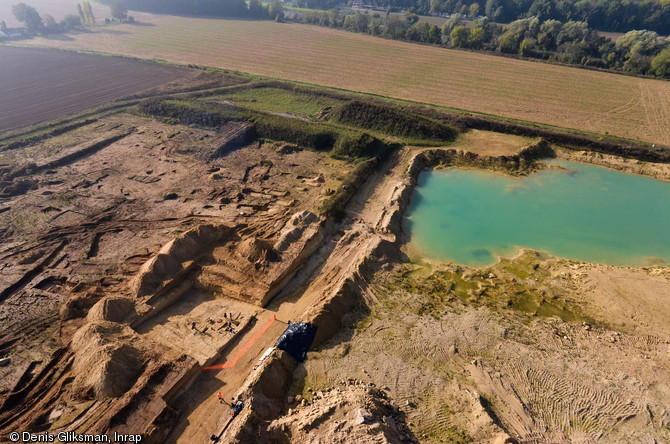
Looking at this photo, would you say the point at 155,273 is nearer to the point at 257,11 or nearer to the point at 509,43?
the point at 509,43

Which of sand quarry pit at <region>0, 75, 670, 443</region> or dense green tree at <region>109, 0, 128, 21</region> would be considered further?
dense green tree at <region>109, 0, 128, 21</region>

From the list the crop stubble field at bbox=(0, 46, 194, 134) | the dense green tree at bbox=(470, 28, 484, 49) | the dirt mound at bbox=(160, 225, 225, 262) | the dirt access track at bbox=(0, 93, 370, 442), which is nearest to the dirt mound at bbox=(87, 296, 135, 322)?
the dirt access track at bbox=(0, 93, 370, 442)

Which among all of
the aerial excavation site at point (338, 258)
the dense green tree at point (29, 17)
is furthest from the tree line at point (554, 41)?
the dense green tree at point (29, 17)

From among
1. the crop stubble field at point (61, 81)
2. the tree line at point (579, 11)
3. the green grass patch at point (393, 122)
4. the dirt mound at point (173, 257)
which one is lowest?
the dirt mound at point (173, 257)

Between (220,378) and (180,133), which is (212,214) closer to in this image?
(220,378)

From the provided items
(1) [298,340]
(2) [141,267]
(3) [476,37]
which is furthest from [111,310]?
(3) [476,37]

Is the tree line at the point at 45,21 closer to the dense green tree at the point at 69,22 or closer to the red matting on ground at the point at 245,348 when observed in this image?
the dense green tree at the point at 69,22

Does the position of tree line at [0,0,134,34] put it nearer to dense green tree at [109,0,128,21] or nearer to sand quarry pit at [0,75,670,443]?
dense green tree at [109,0,128,21]
